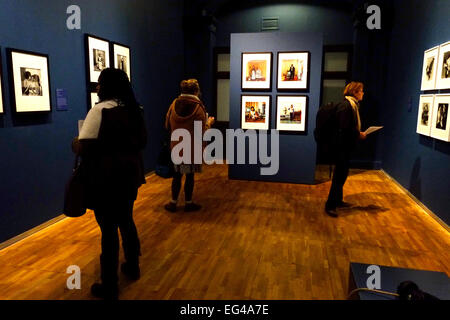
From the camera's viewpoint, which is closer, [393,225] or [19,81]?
[19,81]

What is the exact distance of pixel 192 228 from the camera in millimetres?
4082

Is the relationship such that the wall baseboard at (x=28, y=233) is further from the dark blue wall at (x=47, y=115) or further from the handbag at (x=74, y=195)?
the handbag at (x=74, y=195)

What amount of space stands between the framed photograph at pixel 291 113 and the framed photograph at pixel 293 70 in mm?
198

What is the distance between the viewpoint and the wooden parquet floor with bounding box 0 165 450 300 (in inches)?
110

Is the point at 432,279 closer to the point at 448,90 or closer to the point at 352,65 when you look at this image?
the point at 448,90

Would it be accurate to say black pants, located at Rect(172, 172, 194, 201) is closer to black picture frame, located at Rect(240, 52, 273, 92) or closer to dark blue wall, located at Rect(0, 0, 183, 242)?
dark blue wall, located at Rect(0, 0, 183, 242)

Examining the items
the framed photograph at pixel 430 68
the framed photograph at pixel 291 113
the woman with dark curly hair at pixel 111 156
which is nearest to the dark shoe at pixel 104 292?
the woman with dark curly hair at pixel 111 156

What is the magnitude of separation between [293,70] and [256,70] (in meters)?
0.62

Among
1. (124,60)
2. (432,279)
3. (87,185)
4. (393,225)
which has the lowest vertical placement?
(393,225)

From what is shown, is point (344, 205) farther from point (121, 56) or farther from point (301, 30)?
point (301, 30)
